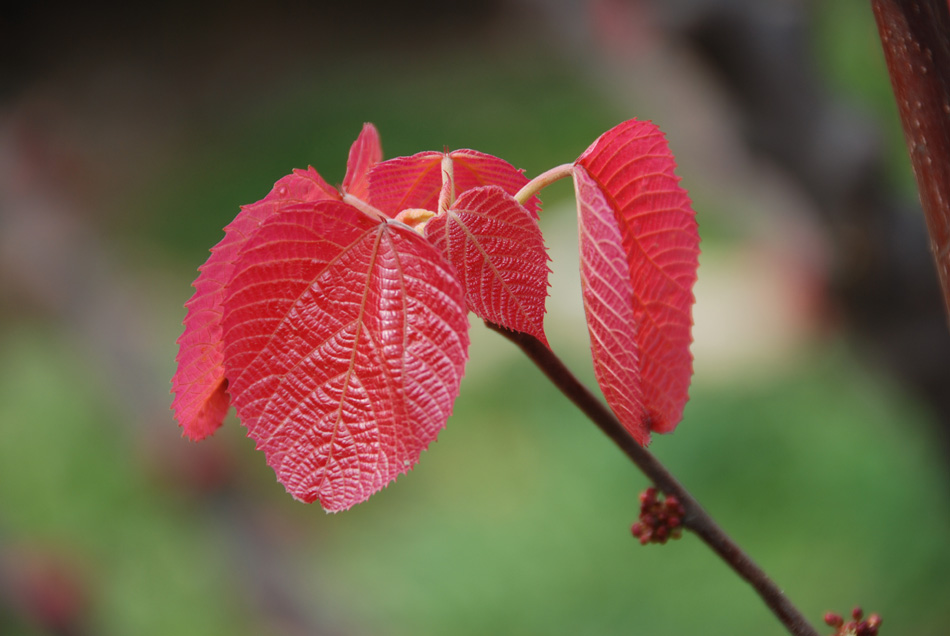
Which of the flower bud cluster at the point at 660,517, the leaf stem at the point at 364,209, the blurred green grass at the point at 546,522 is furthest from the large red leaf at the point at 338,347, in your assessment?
the blurred green grass at the point at 546,522

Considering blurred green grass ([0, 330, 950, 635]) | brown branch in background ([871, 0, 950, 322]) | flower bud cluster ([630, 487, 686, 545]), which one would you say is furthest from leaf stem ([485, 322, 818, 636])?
blurred green grass ([0, 330, 950, 635])

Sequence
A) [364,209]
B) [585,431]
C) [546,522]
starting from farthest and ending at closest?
1. [585,431]
2. [546,522]
3. [364,209]

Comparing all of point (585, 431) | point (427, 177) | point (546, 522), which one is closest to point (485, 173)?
point (427, 177)

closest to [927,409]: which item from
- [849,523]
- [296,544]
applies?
[849,523]

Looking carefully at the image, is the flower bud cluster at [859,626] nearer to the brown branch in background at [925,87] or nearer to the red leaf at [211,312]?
the brown branch in background at [925,87]

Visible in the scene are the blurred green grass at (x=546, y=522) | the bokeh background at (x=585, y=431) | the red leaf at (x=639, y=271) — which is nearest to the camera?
the red leaf at (x=639, y=271)

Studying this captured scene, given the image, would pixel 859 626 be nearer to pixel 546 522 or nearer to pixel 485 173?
pixel 485 173

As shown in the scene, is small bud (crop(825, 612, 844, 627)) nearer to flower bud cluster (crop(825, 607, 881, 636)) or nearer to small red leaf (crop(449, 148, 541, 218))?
flower bud cluster (crop(825, 607, 881, 636))
